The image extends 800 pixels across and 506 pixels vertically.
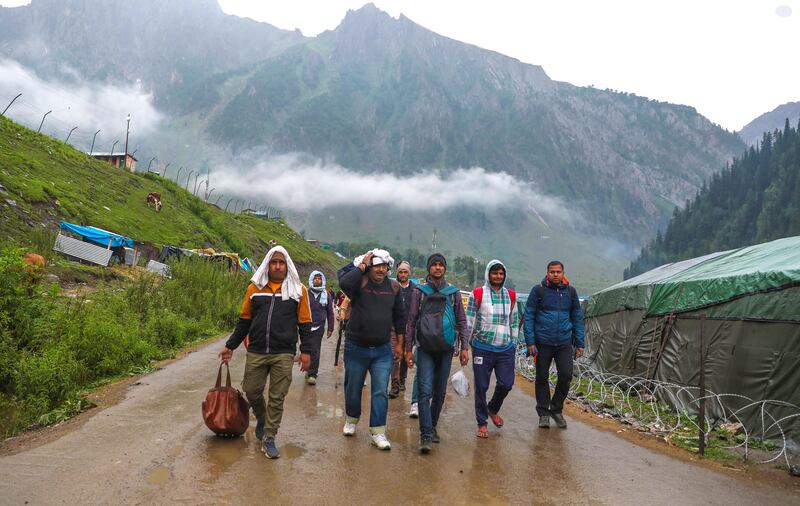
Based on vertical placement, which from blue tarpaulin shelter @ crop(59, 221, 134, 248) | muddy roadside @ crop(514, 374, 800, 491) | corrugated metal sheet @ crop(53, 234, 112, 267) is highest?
blue tarpaulin shelter @ crop(59, 221, 134, 248)

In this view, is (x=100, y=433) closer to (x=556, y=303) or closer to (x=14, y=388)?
(x=14, y=388)

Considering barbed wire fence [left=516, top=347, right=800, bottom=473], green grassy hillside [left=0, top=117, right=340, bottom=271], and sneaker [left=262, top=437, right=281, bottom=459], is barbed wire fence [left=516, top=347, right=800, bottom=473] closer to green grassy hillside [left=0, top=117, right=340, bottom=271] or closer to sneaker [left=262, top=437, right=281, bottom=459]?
sneaker [left=262, top=437, right=281, bottom=459]

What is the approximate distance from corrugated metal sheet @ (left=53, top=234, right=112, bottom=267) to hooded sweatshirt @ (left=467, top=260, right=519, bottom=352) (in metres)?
22.2

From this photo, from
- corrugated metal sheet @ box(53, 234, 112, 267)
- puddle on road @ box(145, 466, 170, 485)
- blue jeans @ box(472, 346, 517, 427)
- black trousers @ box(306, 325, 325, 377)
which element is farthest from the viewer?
corrugated metal sheet @ box(53, 234, 112, 267)

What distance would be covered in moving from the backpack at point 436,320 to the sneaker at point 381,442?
1036 millimetres

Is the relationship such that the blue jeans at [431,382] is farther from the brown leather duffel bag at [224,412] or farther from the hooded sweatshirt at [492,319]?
the brown leather duffel bag at [224,412]

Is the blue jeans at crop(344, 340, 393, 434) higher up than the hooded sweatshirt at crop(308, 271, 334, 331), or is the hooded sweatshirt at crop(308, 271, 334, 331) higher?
the hooded sweatshirt at crop(308, 271, 334, 331)

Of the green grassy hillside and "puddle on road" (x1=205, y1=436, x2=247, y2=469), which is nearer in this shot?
"puddle on road" (x1=205, y1=436, x2=247, y2=469)

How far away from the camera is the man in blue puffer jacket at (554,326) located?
23.4 feet

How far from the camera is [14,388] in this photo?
277 inches

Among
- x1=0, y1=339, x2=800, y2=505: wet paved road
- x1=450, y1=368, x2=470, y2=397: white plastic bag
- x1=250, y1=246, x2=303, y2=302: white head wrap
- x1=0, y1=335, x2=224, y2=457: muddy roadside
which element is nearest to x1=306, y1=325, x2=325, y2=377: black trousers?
x1=0, y1=339, x2=800, y2=505: wet paved road

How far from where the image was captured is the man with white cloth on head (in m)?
5.41

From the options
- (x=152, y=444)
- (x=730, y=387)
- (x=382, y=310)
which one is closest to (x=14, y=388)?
(x=152, y=444)

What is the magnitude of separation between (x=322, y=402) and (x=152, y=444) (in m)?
2.98
